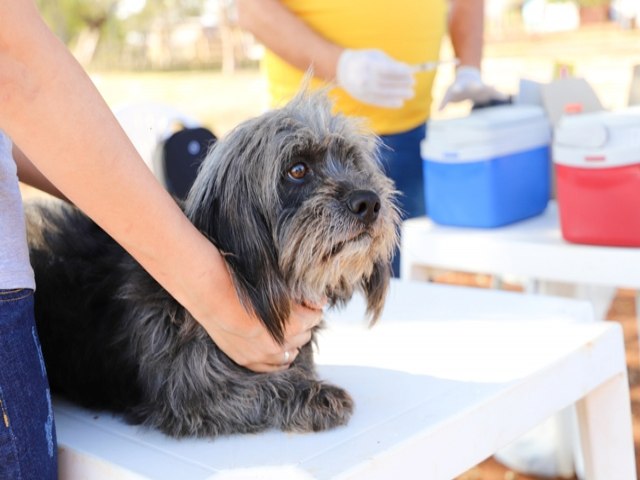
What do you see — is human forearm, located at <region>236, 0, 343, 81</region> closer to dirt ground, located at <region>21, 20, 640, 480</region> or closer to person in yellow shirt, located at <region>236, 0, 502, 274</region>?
person in yellow shirt, located at <region>236, 0, 502, 274</region>

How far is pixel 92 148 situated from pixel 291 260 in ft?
1.64

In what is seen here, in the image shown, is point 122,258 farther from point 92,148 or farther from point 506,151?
point 506,151

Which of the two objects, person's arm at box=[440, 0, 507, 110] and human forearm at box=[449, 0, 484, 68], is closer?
person's arm at box=[440, 0, 507, 110]

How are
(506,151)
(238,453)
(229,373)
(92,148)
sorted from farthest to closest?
(506,151) → (229,373) → (238,453) → (92,148)

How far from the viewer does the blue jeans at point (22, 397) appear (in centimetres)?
133

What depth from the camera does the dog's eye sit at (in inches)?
66.7

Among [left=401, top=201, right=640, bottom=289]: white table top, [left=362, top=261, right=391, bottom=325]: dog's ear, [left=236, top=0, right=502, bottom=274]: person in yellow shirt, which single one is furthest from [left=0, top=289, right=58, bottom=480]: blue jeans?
[left=401, top=201, right=640, bottom=289]: white table top

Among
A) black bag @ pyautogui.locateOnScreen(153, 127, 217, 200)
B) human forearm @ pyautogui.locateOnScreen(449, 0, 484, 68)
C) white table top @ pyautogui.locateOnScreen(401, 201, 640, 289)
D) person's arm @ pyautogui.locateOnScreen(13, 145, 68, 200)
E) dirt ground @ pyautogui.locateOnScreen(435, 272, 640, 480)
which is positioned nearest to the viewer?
person's arm @ pyautogui.locateOnScreen(13, 145, 68, 200)

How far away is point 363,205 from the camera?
1.64m

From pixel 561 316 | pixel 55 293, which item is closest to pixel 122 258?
pixel 55 293

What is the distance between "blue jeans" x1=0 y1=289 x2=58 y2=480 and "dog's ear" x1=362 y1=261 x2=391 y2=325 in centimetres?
68

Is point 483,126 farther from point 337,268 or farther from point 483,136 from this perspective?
point 337,268

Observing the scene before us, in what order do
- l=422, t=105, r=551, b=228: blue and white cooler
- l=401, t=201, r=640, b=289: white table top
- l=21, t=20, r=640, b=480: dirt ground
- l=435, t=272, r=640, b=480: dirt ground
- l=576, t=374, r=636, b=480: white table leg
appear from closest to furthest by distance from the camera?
l=576, t=374, r=636, b=480: white table leg, l=401, t=201, r=640, b=289: white table top, l=422, t=105, r=551, b=228: blue and white cooler, l=435, t=272, r=640, b=480: dirt ground, l=21, t=20, r=640, b=480: dirt ground

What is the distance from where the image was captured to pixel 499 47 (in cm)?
2262
